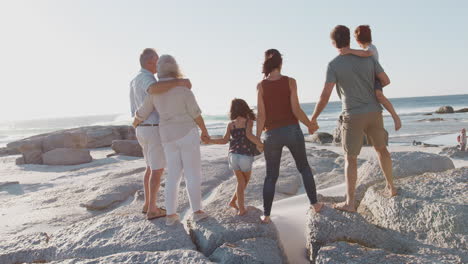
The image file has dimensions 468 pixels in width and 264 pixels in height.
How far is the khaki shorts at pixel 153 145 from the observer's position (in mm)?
3727

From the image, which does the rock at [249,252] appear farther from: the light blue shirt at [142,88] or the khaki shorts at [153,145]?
the light blue shirt at [142,88]

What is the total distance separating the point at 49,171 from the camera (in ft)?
32.6

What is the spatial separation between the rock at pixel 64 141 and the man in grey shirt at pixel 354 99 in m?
12.4

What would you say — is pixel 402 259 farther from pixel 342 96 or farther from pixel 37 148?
pixel 37 148

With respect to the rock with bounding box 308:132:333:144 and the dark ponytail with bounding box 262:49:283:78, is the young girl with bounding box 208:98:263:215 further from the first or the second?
the rock with bounding box 308:132:333:144

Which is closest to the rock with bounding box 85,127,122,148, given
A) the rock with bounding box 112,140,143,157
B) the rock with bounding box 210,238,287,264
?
the rock with bounding box 112,140,143,157

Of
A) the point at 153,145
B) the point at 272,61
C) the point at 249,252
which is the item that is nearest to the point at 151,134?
the point at 153,145

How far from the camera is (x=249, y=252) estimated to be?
2877 millimetres

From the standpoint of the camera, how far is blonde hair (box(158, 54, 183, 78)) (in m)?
3.48

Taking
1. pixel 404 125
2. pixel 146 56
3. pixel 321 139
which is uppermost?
pixel 146 56

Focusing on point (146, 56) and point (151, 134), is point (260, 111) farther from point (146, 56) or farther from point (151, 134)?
point (146, 56)

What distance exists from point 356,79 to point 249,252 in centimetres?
191

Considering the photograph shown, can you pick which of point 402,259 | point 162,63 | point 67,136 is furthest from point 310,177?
point 67,136

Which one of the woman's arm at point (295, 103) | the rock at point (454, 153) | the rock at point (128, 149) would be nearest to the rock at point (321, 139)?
the rock at point (454, 153)
